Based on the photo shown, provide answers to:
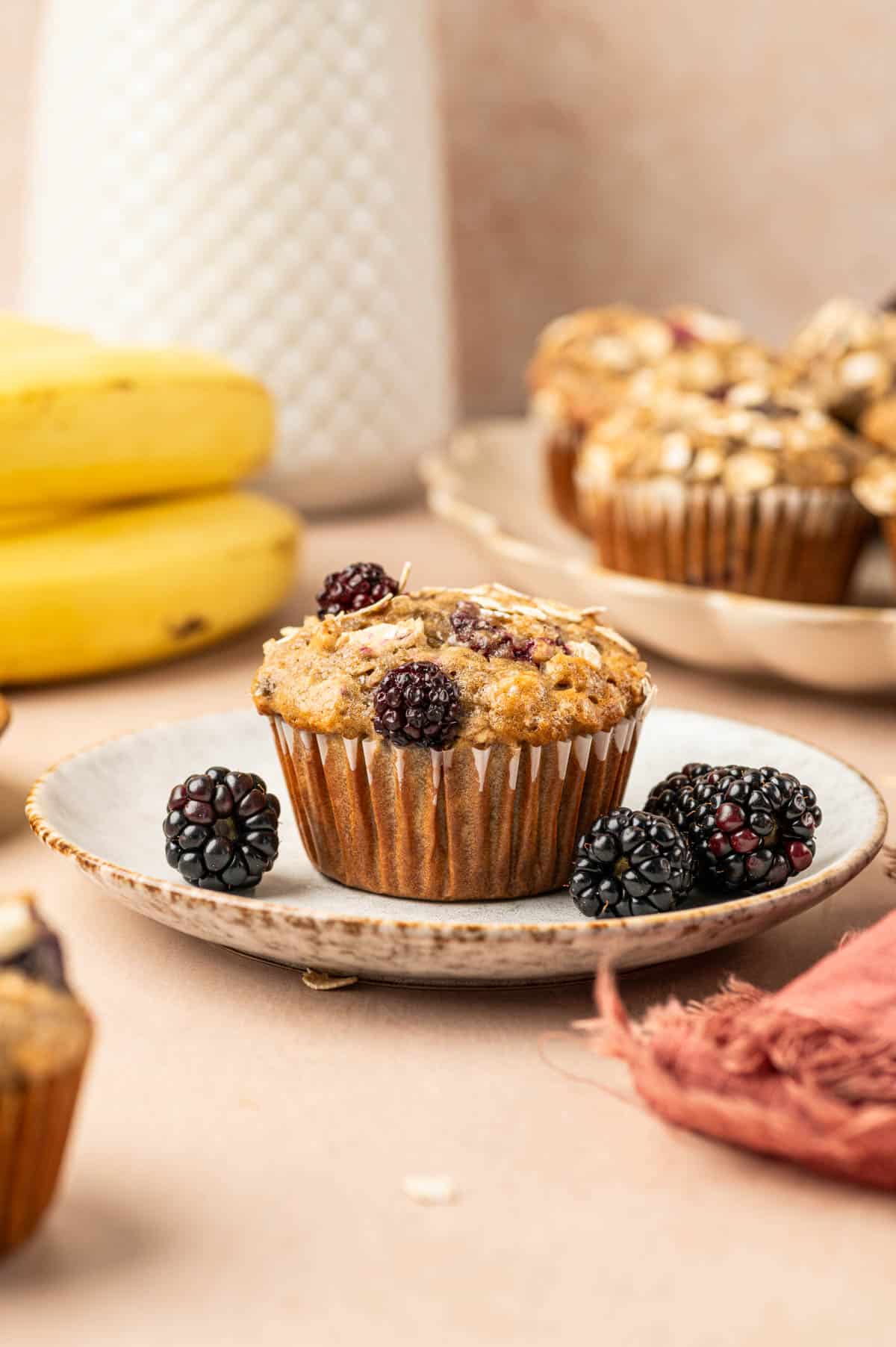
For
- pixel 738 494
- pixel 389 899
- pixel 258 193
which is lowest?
pixel 389 899

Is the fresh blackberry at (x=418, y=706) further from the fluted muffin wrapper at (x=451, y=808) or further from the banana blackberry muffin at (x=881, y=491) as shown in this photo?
the banana blackberry muffin at (x=881, y=491)

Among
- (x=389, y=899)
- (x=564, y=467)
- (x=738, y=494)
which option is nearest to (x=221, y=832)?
(x=389, y=899)

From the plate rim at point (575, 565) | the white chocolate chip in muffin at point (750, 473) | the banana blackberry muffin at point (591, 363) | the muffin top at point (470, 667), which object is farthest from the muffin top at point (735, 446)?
the muffin top at point (470, 667)

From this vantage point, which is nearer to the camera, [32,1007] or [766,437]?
[32,1007]

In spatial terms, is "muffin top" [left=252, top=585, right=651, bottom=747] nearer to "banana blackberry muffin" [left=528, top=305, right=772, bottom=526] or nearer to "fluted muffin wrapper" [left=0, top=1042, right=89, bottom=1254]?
"fluted muffin wrapper" [left=0, top=1042, right=89, bottom=1254]

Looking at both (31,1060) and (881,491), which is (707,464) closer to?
(881,491)

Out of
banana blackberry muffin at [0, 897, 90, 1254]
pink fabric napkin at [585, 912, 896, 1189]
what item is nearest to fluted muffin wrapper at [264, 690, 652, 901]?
pink fabric napkin at [585, 912, 896, 1189]

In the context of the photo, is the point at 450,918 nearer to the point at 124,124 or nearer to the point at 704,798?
the point at 704,798

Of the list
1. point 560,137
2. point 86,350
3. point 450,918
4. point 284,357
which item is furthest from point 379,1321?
point 560,137
